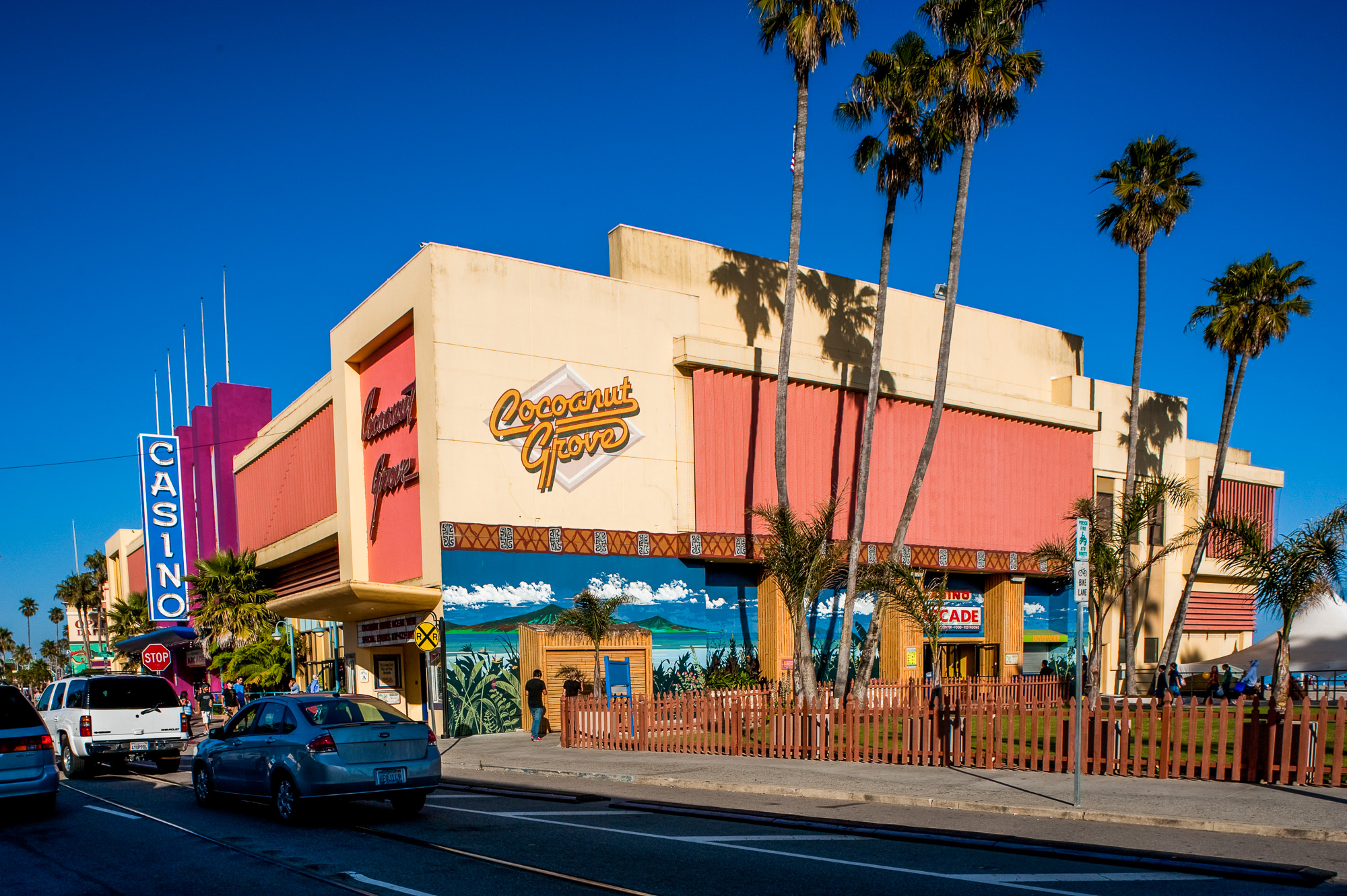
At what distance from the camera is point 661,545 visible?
30109mm

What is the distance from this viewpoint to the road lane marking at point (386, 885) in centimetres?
801

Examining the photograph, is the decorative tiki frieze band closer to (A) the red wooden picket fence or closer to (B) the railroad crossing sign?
(B) the railroad crossing sign

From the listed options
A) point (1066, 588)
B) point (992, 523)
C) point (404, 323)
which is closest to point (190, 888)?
point (404, 323)

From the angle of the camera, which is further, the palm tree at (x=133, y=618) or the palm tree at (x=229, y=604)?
the palm tree at (x=133, y=618)

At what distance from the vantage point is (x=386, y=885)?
835 centimetres

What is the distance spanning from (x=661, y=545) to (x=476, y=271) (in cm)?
902

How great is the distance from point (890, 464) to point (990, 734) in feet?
64.6

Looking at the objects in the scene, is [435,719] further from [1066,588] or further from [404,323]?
[1066,588]

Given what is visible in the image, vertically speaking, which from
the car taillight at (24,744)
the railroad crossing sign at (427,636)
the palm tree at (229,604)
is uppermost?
the car taillight at (24,744)

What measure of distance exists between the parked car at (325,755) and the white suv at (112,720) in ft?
22.1

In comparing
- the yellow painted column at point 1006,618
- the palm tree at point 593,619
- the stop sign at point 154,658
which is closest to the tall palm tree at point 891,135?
the palm tree at point 593,619

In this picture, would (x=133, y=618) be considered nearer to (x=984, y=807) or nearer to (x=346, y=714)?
(x=346, y=714)

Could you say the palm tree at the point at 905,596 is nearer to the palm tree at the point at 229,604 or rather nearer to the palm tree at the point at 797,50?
the palm tree at the point at 797,50

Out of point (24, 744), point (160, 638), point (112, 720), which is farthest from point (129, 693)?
point (160, 638)
